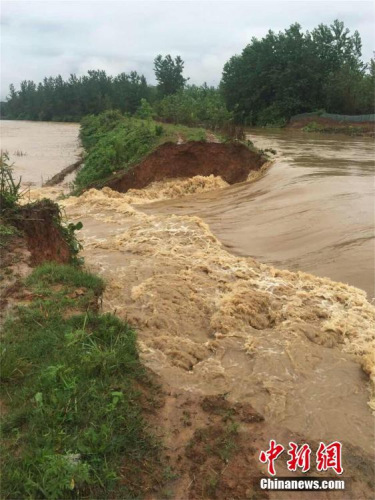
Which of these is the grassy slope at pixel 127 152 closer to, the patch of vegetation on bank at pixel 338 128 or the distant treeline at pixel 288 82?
the distant treeline at pixel 288 82

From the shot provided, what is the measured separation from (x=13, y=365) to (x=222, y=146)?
47.5 feet

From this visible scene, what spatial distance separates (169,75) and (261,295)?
57779mm

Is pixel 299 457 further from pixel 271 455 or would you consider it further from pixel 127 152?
pixel 127 152

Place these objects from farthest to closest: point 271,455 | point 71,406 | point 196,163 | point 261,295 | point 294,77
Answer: point 294,77 < point 196,163 < point 261,295 < point 271,455 < point 71,406

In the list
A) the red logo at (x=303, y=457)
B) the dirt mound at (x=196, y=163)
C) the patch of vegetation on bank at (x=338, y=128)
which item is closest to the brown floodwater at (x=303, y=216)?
the dirt mound at (x=196, y=163)

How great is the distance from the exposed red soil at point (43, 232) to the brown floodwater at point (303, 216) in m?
3.56

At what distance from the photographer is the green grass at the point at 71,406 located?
9.70ft

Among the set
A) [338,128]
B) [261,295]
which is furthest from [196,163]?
[338,128]

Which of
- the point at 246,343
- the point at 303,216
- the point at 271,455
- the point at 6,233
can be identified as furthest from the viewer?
the point at 303,216

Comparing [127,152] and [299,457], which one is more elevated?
[127,152]

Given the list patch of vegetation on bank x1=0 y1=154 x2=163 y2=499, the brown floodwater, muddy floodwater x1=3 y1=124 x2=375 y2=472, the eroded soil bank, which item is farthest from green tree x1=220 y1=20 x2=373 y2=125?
patch of vegetation on bank x1=0 y1=154 x2=163 y2=499

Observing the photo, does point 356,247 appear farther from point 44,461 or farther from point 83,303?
point 44,461

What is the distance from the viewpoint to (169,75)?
58906mm

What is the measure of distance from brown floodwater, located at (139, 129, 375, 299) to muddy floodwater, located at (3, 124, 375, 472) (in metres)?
0.03
